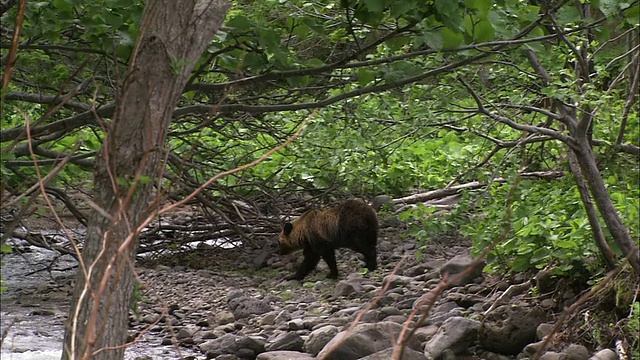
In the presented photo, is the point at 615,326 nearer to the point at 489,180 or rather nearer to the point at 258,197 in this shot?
the point at 489,180

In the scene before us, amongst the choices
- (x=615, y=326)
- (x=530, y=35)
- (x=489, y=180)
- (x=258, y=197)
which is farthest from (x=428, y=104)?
(x=258, y=197)

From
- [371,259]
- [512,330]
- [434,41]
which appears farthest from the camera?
[371,259]

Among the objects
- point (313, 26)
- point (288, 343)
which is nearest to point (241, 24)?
point (313, 26)

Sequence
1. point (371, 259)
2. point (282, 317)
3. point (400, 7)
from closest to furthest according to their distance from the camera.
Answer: point (400, 7) < point (282, 317) < point (371, 259)

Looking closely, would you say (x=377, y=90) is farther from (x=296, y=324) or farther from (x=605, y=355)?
(x=296, y=324)

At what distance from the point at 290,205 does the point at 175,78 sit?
8.68 meters

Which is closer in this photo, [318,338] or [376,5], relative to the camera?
[376,5]

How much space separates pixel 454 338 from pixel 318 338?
135 cm

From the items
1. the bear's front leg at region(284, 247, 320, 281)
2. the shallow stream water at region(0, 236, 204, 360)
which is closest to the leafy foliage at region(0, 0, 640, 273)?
the bear's front leg at region(284, 247, 320, 281)

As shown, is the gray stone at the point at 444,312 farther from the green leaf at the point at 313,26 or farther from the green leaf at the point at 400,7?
the green leaf at the point at 400,7

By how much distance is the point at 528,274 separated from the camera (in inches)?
303

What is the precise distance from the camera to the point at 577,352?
6180 millimetres

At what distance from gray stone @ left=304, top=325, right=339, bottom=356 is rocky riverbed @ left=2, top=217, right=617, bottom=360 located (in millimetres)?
11

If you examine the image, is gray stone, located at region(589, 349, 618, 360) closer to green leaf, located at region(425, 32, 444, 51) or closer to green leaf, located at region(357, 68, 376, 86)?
green leaf, located at region(357, 68, 376, 86)
